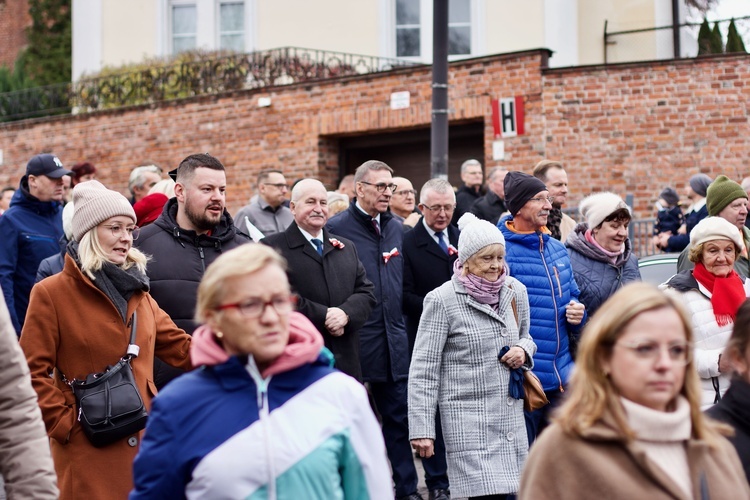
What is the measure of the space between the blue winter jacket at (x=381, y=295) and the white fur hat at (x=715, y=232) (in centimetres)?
257

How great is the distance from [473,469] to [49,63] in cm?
2697

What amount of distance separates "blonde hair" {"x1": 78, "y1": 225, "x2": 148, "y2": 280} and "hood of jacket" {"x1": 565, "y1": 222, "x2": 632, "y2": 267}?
10.6 ft

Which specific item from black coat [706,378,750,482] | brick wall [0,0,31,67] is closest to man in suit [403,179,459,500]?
black coat [706,378,750,482]

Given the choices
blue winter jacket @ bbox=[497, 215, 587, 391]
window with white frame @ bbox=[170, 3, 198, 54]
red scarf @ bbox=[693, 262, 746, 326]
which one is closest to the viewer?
red scarf @ bbox=[693, 262, 746, 326]

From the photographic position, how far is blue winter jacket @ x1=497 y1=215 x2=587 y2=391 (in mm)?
7246

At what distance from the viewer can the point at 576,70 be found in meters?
16.4

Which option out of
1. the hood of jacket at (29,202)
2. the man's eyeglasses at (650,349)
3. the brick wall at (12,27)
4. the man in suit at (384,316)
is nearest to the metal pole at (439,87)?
the man in suit at (384,316)

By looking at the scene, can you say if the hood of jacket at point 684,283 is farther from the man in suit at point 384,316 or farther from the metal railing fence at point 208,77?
the metal railing fence at point 208,77

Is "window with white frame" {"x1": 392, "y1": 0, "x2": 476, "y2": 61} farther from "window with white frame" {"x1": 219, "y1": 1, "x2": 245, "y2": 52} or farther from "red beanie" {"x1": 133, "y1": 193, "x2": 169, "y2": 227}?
"red beanie" {"x1": 133, "y1": 193, "x2": 169, "y2": 227}

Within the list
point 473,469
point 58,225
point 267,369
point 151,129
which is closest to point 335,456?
point 267,369

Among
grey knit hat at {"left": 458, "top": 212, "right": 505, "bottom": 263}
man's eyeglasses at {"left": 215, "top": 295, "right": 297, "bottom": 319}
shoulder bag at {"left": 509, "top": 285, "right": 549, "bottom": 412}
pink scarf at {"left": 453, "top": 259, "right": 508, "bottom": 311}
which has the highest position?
grey knit hat at {"left": 458, "top": 212, "right": 505, "bottom": 263}

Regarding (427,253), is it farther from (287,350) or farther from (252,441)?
(252,441)

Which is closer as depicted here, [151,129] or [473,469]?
[473,469]

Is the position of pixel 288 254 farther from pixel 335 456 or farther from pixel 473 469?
pixel 335 456
